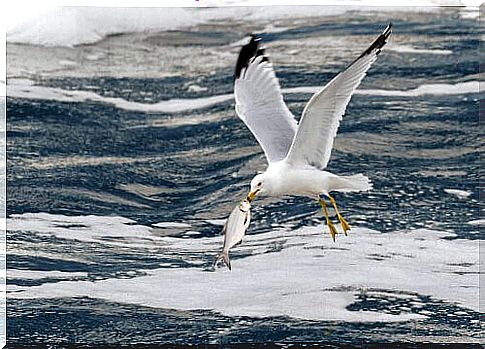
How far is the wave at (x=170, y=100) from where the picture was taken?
4.41 m

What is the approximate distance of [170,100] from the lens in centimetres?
446

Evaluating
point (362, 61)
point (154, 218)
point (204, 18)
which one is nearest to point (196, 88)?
point (204, 18)

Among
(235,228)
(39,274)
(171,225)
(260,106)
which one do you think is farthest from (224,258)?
(39,274)

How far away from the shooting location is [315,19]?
14.5ft

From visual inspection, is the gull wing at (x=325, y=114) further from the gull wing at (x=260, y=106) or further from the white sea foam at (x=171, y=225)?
the white sea foam at (x=171, y=225)

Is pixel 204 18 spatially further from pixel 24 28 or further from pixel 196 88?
pixel 24 28

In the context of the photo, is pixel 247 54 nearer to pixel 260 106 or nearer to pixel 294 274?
pixel 260 106

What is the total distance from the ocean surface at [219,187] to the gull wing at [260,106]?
0.14 meters

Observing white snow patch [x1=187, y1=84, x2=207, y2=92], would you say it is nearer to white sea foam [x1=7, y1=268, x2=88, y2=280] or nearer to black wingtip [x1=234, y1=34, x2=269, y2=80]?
black wingtip [x1=234, y1=34, x2=269, y2=80]

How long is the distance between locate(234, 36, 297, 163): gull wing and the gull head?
0.08m

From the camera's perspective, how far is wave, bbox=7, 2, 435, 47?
14.4 feet

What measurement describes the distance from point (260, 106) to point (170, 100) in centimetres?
41

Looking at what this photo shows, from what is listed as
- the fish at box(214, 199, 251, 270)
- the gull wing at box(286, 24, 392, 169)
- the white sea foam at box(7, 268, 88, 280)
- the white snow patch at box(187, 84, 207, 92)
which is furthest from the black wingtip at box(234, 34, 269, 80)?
the white sea foam at box(7, 268, 88, 280)

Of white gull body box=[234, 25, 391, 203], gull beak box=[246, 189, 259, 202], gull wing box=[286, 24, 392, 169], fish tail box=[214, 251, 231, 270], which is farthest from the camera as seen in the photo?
fish tail box=[214, 251, 231, 270]
